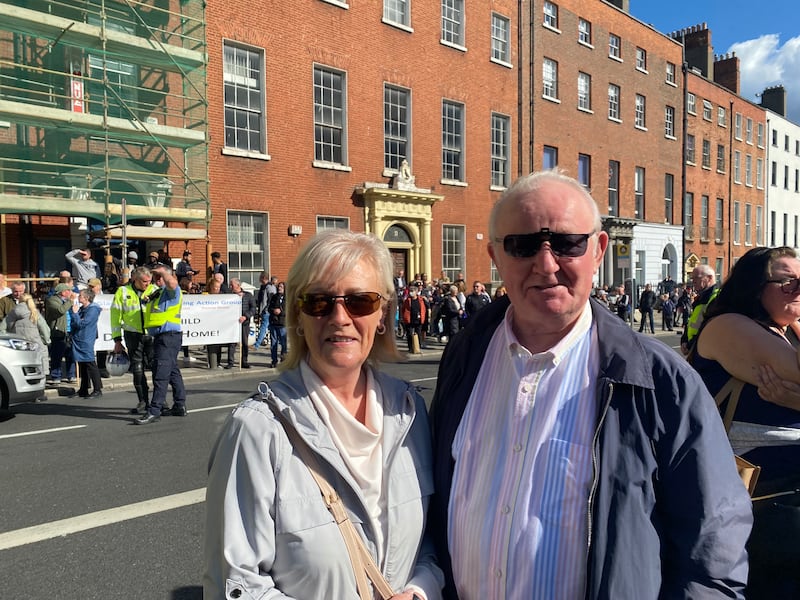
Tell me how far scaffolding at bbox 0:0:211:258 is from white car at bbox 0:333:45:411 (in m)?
4.79

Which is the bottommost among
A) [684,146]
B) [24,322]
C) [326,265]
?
[24,322]

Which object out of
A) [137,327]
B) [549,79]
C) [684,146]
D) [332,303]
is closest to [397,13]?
[549,79]

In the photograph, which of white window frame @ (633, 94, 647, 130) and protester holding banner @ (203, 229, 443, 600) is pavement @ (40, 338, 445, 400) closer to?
protester holding banner @ (203, 229, 443, 600)

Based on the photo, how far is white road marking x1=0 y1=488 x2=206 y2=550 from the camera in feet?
13.2

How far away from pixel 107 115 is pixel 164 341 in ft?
28.0

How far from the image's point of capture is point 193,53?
14312 mm

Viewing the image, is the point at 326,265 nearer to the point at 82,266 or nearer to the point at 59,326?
the point at 59,326

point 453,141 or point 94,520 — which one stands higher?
point 453,141

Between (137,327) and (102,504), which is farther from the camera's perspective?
(137,327)

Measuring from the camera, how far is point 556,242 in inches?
67.0

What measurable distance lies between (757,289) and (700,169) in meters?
37.6

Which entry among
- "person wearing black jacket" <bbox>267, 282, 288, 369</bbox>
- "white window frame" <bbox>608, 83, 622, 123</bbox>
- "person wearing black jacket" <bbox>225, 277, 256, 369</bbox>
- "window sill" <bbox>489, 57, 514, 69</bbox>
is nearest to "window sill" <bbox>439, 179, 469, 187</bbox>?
"window sill" <bbox>489, 57, 514, 69</bbox>

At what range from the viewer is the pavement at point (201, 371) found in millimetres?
9969

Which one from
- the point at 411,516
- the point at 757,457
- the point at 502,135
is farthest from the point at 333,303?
the point at 502,135
